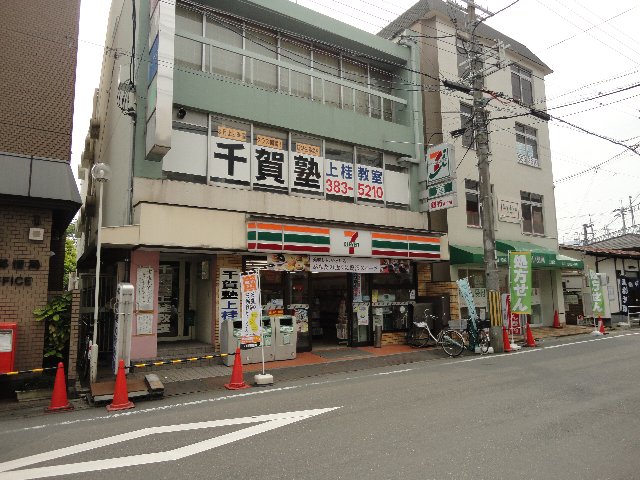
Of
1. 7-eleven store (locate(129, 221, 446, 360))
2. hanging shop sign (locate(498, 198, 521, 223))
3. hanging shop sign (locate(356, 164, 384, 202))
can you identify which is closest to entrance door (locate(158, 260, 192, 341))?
7-eleven store (locate(129, 221, 446, 360))

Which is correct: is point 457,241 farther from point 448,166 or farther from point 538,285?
point 538,285

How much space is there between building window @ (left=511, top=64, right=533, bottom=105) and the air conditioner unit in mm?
20578

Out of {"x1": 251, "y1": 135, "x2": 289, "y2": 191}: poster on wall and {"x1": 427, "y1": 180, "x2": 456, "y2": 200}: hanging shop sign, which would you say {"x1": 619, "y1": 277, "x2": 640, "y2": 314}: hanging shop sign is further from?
{"x1": 251, "y1": 135, "x2": 289, "y2": 191}: poster on wall

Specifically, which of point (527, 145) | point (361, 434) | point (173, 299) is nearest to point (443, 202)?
point (527, 145)

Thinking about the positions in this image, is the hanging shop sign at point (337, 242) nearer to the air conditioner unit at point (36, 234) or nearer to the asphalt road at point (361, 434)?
the asphalt road at point (361, 434)

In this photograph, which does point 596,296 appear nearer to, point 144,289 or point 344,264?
point 344,264

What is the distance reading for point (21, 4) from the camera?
1145 centimetres

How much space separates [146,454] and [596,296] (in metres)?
20.2

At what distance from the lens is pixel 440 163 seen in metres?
15.8

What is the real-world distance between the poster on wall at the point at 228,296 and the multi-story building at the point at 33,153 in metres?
4.05

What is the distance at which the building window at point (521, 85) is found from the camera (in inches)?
859

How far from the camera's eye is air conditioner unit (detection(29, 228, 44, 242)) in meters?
9.69

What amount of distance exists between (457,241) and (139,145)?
39.4ft

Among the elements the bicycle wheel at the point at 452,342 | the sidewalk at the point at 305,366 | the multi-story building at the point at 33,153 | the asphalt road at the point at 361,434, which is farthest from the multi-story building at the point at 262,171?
the asphalt road at the point at 361,434
